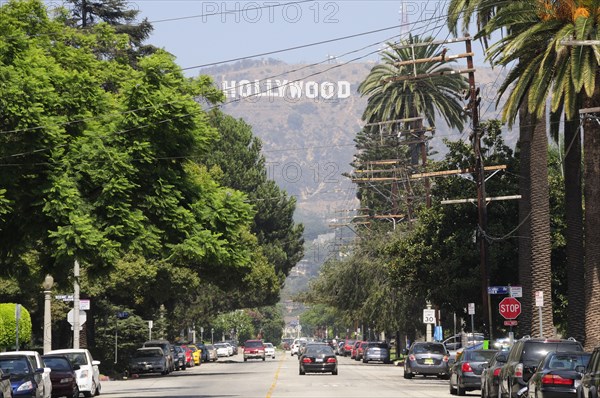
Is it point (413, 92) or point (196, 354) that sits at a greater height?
point (413, 92)

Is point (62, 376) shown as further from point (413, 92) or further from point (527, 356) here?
point (413, 92)

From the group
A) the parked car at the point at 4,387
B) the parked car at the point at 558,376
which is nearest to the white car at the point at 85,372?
the parked car at the point at 4,387

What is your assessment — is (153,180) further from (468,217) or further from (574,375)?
(468,217)

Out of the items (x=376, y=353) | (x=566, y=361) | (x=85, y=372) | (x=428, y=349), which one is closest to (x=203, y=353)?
(x=376, y=353)

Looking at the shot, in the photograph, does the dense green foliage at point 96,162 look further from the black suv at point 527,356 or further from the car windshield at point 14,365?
the black suv at point 527,356

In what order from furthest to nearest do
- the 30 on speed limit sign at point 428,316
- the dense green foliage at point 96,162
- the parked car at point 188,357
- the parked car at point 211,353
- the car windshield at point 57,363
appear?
the parked car at point 211,353, the parked car at point 188,357, the 30 on speed limit sign at point 428,316, the car windshield at point 57,363, the dense green foliage at point 96,162

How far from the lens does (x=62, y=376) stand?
3875 centimetres

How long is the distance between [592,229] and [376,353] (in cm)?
4219

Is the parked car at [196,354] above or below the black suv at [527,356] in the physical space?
below

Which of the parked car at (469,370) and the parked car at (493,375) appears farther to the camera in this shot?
the parked car at (469,370)

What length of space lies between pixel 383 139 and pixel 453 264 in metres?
56.1

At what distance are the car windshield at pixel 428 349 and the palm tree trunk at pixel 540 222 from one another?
8.61 metres

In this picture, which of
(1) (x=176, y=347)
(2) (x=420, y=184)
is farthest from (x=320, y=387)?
(2) (x=420, y=184)

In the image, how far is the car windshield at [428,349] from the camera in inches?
2101
